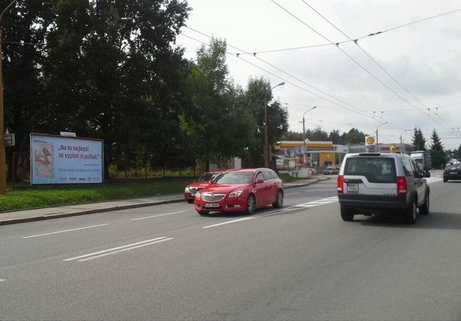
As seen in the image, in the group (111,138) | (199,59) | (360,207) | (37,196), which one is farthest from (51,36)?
(360,207)

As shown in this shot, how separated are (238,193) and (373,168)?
440 centimetres

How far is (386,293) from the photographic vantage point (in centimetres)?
633

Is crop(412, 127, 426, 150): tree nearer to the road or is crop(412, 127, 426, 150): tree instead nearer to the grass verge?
the grass verge

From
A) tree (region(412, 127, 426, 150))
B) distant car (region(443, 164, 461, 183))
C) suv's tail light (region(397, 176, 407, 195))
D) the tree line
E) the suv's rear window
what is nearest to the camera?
suv's tail light (region(397, 176, 407, 195))

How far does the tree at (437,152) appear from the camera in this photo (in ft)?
382

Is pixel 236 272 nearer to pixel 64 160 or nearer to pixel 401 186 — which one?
pixel 401 186

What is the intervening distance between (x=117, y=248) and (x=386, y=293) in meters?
5.51

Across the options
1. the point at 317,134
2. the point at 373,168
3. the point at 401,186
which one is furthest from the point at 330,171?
the point at 317,134

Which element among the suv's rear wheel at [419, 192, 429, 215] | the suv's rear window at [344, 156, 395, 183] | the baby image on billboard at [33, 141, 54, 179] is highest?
the baby image on billboard at [33, 141, 54, 179]

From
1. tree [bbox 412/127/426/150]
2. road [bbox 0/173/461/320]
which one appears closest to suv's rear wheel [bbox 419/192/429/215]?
road [bbox 0/173/461/320]

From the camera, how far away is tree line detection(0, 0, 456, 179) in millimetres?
33875

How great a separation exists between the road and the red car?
230 centimetres

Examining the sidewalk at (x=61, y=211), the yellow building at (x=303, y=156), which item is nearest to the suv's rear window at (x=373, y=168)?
the sidewalk at (x=61, y=211)

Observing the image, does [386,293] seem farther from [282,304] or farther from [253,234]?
[253,234]
